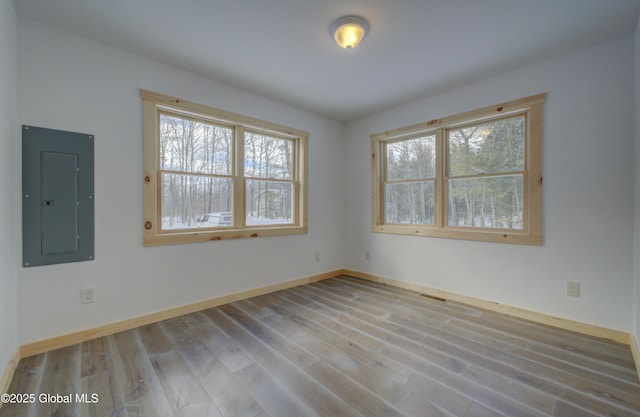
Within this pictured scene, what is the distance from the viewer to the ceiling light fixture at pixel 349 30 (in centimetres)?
206

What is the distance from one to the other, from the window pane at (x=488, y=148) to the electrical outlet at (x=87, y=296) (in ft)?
12.8

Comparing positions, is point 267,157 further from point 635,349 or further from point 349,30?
point 635,349

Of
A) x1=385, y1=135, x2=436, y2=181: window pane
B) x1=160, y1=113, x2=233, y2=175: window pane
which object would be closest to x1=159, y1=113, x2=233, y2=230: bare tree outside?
x1=160, y1=113, x2=233, y2=175: window pane

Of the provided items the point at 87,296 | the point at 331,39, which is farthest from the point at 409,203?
the point at 87,296

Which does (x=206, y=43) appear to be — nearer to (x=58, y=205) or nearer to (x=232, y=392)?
(x=58, y=205)

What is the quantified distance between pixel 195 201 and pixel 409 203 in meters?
2.73

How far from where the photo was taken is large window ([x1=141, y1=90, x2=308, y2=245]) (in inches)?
108

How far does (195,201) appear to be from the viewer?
3.03m

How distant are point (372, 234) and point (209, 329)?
2555mm

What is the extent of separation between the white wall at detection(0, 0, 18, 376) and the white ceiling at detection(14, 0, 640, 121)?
33 centimetres

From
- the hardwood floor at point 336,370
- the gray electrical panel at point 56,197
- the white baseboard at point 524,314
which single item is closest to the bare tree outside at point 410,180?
the white baseboard at point 524,314

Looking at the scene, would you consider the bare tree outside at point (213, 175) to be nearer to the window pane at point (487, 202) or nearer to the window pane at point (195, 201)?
the window pane at point (195, 201)

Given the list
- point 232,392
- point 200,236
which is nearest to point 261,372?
point 232,392

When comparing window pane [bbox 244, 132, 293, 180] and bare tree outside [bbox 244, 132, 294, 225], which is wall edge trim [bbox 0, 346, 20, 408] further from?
window pane [bbox 244, 132, 293, 180]
